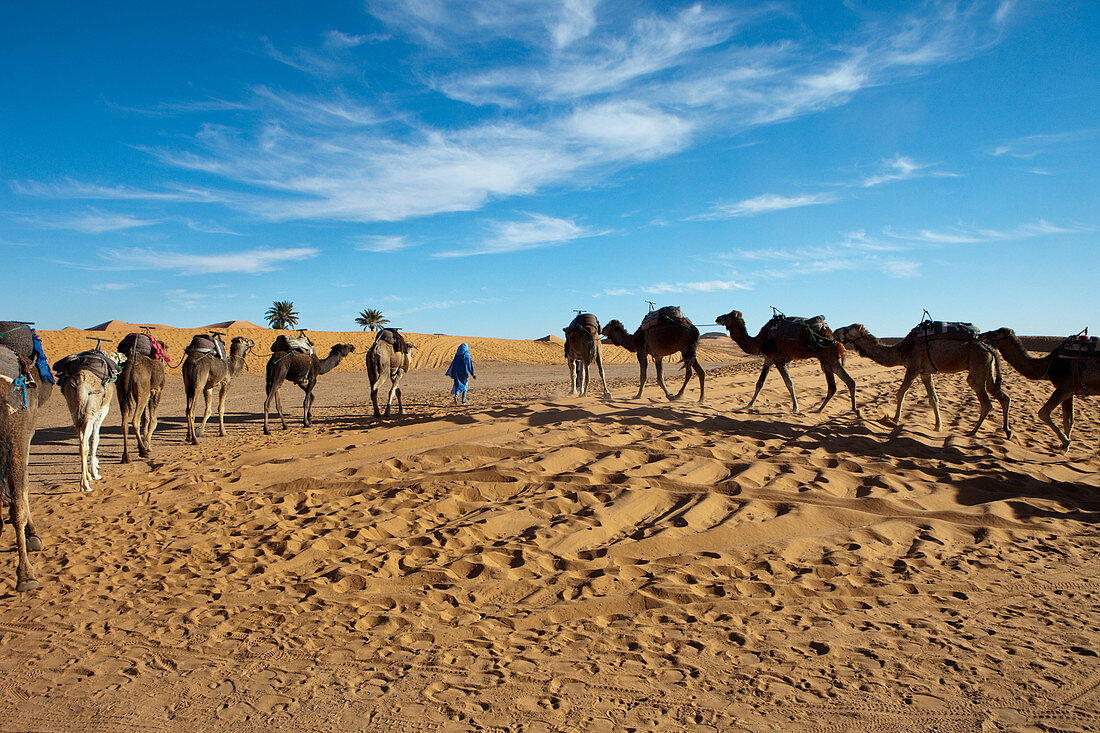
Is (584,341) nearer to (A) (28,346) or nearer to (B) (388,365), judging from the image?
(B) (388,365)

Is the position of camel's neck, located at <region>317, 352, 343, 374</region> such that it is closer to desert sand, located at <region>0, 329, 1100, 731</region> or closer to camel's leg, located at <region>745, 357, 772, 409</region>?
desert sand, located at <region>0, 329, 1100, 731</region>

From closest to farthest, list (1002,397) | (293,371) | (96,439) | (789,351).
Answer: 1. (96,439)
2. (1002,397)
3. (789,351)
4. (293,371)

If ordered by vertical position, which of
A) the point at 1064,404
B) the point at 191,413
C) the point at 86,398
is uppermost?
the point at 86,398

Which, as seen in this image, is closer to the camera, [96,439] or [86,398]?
[86,398]

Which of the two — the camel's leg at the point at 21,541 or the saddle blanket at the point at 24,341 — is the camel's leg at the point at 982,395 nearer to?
the camel's leg at the point at 21,541

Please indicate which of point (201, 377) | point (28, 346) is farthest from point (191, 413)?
point (28, 346)

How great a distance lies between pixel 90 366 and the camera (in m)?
9.78

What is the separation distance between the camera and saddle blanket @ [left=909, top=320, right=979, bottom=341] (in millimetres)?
11906

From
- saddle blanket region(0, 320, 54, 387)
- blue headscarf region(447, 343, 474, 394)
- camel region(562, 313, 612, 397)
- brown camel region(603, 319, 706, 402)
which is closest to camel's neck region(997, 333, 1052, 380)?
brown camel region(603, 319, 706, 402)

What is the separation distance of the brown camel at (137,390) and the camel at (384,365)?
13.2ft

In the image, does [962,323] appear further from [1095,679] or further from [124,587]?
[124,587]

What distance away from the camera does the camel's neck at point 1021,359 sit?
11.6 m

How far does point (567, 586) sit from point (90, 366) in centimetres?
877

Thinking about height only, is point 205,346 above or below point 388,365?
above
